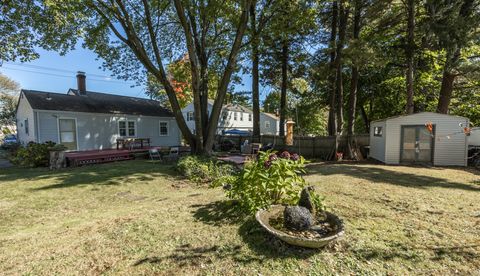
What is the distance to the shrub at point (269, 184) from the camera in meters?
3.68

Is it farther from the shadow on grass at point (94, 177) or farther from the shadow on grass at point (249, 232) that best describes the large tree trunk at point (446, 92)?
the shadow on grass at point (94, 177)

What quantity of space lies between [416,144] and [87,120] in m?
16.9

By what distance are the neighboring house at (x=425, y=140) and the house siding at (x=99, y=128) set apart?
13.8 meters

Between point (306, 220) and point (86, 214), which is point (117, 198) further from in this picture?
point (306, 220)

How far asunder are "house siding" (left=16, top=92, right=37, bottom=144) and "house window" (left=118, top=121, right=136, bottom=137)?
4.13 metres

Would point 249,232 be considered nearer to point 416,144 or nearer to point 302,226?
point 302,226

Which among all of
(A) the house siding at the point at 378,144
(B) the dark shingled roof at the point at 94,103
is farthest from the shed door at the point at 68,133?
(A) the house siding at the point at 378,144

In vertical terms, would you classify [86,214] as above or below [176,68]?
below

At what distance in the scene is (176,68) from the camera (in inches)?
510

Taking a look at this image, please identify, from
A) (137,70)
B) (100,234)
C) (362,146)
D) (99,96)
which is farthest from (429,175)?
(99,96)

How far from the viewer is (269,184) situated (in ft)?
12.0

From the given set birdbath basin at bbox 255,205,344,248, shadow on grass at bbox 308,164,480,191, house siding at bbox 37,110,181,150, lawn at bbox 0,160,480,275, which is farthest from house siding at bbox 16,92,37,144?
shadow on grass at bbox 308,164,480,191

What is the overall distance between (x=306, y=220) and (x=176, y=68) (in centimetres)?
1192

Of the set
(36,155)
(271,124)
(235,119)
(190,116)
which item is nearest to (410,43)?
(36,155)
